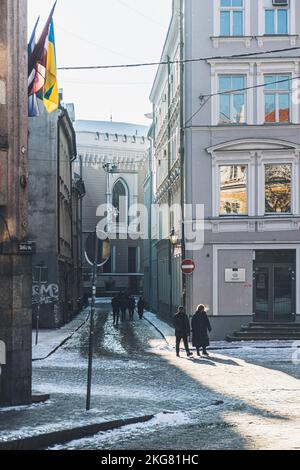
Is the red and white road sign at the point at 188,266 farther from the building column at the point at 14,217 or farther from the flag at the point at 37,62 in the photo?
the building column at the point at 14,217

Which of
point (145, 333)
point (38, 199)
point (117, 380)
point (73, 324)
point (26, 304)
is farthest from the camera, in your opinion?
point (73, 324)

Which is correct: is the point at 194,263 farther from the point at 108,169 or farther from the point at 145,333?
the point at 108,169

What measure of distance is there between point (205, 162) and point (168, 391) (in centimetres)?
1490

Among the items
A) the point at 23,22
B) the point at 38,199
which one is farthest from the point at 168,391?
the point at 38,199

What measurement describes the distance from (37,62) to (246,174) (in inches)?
606

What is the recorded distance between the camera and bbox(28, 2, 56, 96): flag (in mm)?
15320

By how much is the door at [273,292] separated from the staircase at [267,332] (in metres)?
0.60

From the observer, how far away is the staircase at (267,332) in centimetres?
2848

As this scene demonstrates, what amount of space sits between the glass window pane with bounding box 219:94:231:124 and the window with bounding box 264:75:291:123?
1.42 m

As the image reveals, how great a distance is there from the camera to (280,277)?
29609 mm

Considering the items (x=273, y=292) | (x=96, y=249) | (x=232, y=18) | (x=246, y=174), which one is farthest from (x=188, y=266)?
(x=96, y=249)

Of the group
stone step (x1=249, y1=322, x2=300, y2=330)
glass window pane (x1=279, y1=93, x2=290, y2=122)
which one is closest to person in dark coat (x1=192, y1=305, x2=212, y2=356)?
stone step (x1=249, y1=322, x2=300, y2=330)

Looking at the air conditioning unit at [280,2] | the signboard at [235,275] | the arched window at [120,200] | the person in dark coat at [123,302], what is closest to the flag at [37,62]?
the signboard at [235,275]

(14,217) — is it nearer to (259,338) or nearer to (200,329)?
(200,329)
